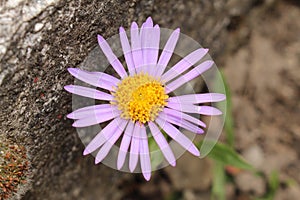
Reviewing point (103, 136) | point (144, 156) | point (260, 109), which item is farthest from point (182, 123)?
point (260, 109)

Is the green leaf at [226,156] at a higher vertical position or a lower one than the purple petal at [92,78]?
lower

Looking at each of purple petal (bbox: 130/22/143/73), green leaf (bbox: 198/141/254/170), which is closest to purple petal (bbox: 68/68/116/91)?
purple petal (bbox: 130/22/143/73)

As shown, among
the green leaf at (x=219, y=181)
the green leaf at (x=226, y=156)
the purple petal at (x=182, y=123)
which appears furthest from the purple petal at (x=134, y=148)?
the green leaf at (x=219, y=181)

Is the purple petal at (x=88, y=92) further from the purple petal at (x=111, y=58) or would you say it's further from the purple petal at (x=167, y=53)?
the purple petal at (x=167, y=53)

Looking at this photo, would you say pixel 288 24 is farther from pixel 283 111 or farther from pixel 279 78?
pixel 283 111

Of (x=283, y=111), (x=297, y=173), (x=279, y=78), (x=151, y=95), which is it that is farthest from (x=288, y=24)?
(x=151, y=95)

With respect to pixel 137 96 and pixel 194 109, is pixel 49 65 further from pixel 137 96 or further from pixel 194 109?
pixel 194 109

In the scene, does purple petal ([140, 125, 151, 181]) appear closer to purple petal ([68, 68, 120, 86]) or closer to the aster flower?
the aster flower
